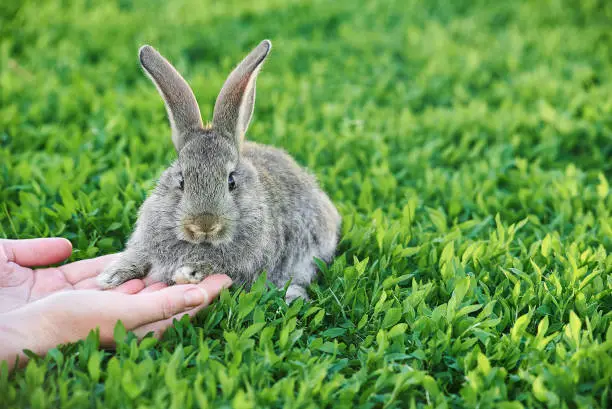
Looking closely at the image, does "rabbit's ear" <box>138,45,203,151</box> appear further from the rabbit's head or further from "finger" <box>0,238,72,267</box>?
"finger" <box>0,238,72,267</box>

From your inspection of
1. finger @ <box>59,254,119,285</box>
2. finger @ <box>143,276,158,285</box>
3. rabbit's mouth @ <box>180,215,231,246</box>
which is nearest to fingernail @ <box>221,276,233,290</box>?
rabbit's mouth @ <box>180,215,231,246</box>

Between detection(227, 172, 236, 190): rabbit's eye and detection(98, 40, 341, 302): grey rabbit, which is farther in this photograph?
detection(227, 172, 236, 190): rabbit's eye

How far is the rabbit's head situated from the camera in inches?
141

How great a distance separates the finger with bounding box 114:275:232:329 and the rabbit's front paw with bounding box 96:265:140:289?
0.54 meters

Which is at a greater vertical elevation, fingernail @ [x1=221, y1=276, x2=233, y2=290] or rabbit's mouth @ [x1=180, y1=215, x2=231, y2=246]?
rabbit's mouth @ [x1=180, y1=215, x2=231, y2=246]

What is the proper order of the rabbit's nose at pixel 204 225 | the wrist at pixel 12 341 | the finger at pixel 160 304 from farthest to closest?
the rabbit's nose at pixel 204 225, the finger at pixel 160 304, the wrist at pixel 12 341

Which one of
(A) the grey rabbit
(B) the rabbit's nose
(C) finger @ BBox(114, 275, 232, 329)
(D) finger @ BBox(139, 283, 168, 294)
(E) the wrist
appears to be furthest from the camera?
(D) finger @ BBox(139, 283, 168, 294)

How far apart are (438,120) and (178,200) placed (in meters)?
3.55

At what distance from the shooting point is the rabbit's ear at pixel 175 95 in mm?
3957

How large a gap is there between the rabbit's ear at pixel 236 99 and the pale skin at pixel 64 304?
0.91m

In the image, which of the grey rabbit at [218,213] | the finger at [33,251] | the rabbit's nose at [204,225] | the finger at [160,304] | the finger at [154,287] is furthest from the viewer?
the finger at [33,251]

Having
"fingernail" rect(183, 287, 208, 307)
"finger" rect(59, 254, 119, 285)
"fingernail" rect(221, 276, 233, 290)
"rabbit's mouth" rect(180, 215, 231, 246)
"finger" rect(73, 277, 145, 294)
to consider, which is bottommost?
"finger" rect(73, 277, 145, 294)

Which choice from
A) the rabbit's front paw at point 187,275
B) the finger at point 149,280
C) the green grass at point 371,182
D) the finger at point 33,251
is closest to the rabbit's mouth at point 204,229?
the rabbit's front paw at point 187,275

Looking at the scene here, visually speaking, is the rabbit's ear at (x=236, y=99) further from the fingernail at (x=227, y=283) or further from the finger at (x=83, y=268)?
the finger at (x=83, y=268)
